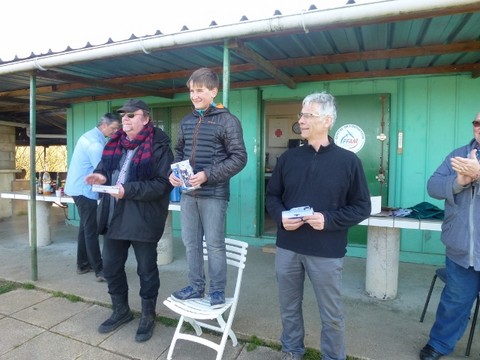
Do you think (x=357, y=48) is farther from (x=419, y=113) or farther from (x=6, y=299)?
(x=6, y=299)

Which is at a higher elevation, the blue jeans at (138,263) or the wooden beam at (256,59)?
the wooden beam at (256,59)

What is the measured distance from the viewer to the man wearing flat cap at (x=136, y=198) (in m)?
2.64

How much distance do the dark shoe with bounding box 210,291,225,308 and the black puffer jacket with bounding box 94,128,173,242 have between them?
2.06 feet

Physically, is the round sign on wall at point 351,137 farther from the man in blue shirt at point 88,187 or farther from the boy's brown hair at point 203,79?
the man in blue shirt at point 88,187

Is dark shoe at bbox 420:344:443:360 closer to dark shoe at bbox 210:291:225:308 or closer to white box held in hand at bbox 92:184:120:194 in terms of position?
dark shoe at bbox 210:291:225:308

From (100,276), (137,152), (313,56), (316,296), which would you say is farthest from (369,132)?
(100,276)

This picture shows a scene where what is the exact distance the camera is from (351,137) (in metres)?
4.84

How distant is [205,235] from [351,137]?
3091 millimetres

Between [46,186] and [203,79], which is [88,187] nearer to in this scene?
[46,186]

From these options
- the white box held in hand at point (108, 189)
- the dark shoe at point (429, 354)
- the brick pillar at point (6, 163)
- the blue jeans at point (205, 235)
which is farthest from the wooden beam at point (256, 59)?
the brick pillar at point (6, 163)

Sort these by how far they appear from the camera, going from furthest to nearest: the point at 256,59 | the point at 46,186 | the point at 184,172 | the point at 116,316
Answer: the point at 46,186, the point at 256,59, the point at 116,316, the point at 184,172

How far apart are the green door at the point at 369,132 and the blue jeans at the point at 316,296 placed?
289cm

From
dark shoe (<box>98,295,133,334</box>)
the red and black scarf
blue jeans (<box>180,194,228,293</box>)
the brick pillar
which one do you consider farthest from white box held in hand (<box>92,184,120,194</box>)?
the brick pillar

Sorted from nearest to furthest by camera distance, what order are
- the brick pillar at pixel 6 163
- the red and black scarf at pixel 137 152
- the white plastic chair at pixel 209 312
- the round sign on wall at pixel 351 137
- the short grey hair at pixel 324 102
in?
the short grey hair at pixel 324 102 < the white plastic chair at pixel 209 312 < the red and black scarf at pixel 137 152 < the round sign on wall at pixel 351 137 < the brick pillar at pixel 6 163
